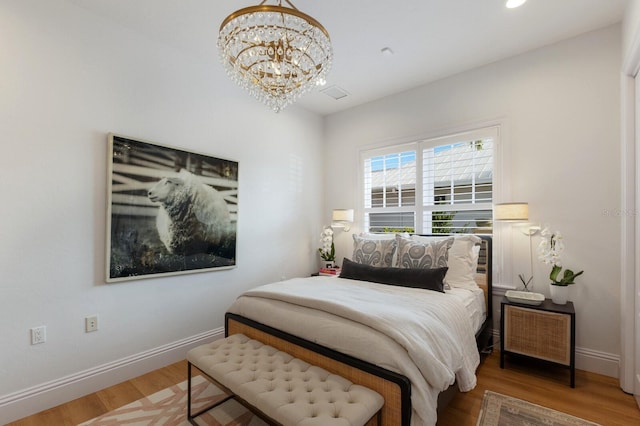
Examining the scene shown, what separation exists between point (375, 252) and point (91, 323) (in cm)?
255

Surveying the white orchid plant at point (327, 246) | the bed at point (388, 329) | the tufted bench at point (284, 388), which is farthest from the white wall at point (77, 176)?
the white orchid plant at point (327, 246)

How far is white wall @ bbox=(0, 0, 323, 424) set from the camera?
80.0 inches

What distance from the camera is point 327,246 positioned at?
4203 millimetres

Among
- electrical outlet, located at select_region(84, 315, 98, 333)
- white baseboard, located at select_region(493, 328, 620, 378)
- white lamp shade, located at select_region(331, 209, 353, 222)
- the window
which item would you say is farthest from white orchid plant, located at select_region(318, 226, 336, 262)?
white baseboard, located at select_region(493, 328, 620, 378)

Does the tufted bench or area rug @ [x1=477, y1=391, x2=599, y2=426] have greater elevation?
the tufted bench

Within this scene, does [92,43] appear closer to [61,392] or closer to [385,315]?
[61,392]

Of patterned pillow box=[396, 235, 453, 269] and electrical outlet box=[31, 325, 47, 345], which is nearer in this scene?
electrical outlet box=[31, 325, 47, 345]

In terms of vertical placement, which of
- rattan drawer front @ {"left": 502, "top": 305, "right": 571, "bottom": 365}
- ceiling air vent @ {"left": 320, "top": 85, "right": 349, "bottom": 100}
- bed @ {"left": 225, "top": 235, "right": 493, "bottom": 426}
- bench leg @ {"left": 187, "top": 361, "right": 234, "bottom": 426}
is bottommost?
bench leg @ {"left": 187, "top": 361, "right": 234, "bottom": 426}

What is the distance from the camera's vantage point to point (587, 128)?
2.64m

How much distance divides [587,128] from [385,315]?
2.57 m

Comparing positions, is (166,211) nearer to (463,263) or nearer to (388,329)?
(388,329)

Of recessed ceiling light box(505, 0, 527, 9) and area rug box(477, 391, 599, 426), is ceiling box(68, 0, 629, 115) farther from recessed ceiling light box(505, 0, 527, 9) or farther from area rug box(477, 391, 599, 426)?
area rug box(477, 391, 599, 426)

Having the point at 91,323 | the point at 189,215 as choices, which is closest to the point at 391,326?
the point at 189,215

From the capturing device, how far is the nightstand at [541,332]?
2363mm
